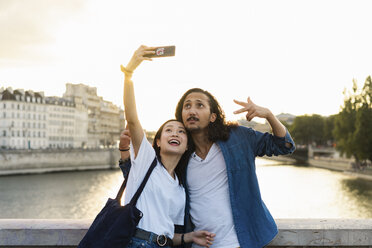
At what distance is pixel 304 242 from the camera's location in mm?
3463

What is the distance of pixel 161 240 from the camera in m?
2.48

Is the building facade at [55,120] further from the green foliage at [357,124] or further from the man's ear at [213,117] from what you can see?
the man's ear at [213,117]

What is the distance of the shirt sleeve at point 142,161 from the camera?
2514 millimetres

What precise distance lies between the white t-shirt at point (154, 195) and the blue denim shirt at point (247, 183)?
233 millimetres

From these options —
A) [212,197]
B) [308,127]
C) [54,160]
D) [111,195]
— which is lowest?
[111,195]

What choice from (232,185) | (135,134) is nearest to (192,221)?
(232,185)

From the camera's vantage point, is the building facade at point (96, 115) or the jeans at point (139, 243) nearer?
the jeans at point (139, 243)

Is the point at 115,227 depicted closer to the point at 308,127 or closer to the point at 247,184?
the point at 247,184

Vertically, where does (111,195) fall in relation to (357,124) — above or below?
below

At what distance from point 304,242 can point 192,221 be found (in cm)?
118

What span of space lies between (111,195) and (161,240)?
27.7m

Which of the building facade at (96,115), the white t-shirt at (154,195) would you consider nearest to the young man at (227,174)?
the white t-shirt at (154,195)

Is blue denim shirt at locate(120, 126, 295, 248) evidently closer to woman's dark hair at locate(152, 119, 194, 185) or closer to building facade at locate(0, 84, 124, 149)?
woman's dark hair at locate(152, 119, 194, 185)

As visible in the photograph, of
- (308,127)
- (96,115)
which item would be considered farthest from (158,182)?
(308,127)
